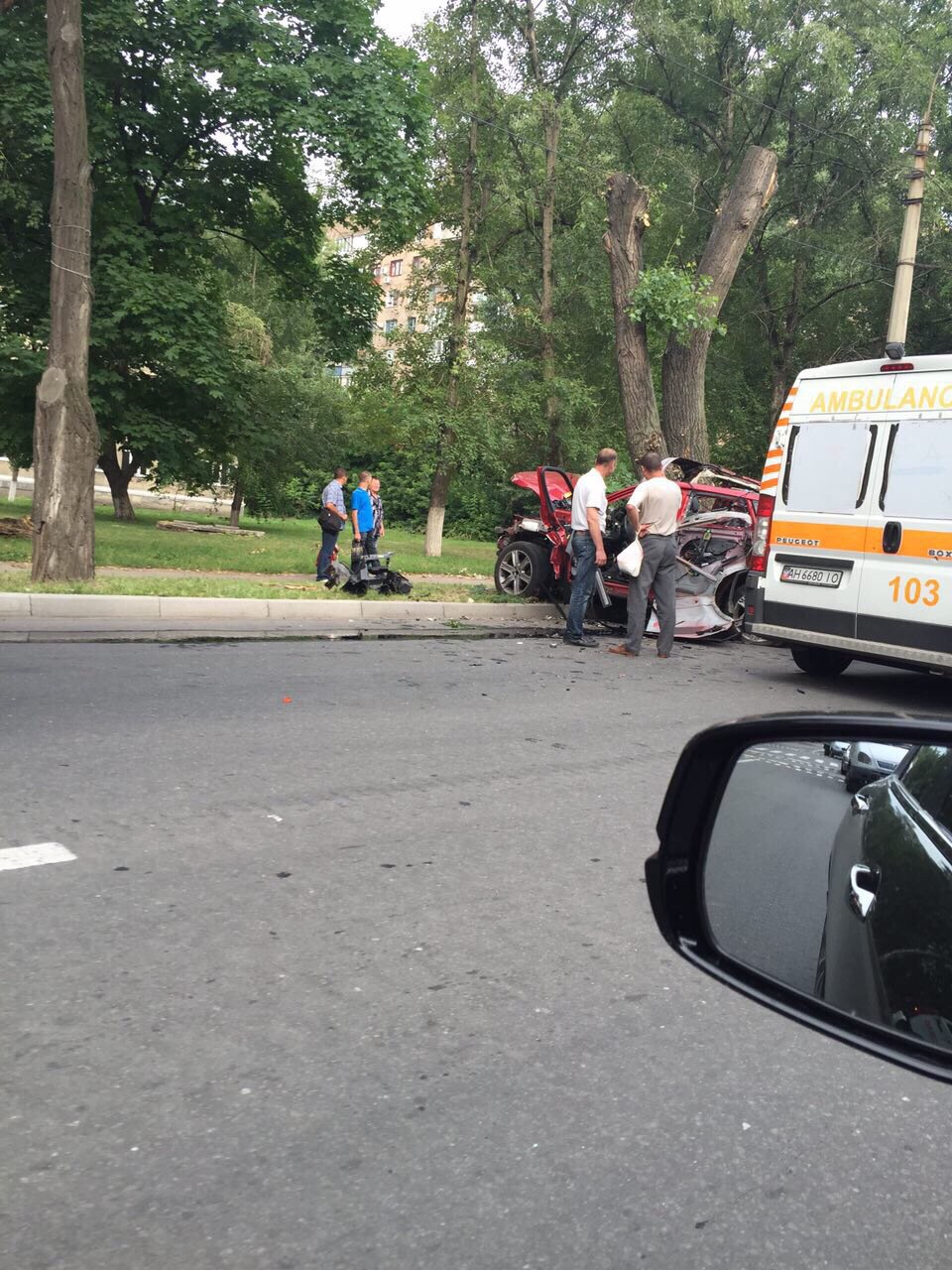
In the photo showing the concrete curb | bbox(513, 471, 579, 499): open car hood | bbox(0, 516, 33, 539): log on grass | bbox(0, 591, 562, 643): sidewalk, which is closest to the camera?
bbox(0, 591, 562, 643): sidewalk

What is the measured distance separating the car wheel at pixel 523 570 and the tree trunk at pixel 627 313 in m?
3.63

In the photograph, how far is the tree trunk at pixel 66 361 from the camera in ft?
40.4

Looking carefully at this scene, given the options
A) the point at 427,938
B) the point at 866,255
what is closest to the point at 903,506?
the point at 427,938

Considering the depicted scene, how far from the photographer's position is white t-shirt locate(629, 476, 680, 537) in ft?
35.9

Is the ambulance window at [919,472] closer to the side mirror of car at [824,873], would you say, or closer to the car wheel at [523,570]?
the car wheel at [523,570]

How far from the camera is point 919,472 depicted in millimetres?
8555

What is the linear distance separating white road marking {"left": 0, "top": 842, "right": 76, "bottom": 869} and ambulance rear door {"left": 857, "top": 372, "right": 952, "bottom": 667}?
654cm

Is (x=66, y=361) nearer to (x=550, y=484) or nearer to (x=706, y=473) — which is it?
(x=550, y=484)

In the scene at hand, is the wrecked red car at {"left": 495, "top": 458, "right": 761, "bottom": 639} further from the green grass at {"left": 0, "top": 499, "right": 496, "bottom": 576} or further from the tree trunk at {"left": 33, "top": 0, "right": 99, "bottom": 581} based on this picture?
the tree trunk at {"left": 33, "top": 0, "right": 99, "bottom": 581}

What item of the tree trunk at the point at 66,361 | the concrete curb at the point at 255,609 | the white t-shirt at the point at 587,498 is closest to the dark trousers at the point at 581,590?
the white t-shirt at the point at 587,498

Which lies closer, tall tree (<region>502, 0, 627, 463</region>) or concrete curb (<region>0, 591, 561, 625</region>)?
concrete curb (<region>0, 591, 561, 625</region>)

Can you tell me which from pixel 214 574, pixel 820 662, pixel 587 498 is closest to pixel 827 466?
pixel 820 662

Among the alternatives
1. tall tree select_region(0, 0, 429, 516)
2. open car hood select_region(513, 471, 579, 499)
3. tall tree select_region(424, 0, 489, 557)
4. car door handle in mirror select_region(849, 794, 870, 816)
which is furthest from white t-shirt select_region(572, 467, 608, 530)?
car door handle in mirror select_region(849, 794, 870, 816)

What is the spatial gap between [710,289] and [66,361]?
382 inches
